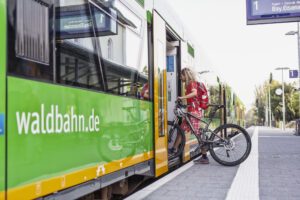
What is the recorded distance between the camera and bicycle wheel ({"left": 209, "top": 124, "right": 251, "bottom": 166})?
26.4ft

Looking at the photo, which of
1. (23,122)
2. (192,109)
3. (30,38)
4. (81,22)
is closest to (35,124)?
(23,122)

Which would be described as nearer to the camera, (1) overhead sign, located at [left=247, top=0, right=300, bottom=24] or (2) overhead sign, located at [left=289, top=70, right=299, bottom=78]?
(1) overhead sign, located at [left=247, top=0, right=300, bottom=24]

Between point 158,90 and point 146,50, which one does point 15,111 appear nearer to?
point 146,50

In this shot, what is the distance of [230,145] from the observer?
805cm

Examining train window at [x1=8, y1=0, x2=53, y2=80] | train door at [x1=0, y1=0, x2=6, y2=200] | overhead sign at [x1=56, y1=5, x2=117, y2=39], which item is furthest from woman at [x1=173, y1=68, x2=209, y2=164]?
train door at [x1=0, y1=0, x2=6, y2=200]

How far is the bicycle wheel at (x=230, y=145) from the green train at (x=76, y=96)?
2.02 meters

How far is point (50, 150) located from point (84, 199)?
1581 millimetres

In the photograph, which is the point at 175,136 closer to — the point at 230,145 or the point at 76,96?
the point at 230,145

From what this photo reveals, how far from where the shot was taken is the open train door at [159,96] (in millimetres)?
6340

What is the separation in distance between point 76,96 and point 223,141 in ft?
15.6

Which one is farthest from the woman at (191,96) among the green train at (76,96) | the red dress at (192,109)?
the green train at (76,96)

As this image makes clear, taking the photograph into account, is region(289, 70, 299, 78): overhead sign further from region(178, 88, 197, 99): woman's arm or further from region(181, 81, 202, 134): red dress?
region(178, 88, 197, 99): woman's arm

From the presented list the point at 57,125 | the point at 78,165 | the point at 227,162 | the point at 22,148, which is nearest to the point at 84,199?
the point at 78,165

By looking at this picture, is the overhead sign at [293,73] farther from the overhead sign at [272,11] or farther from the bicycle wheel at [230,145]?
the bicycle wheel at [230,145]
